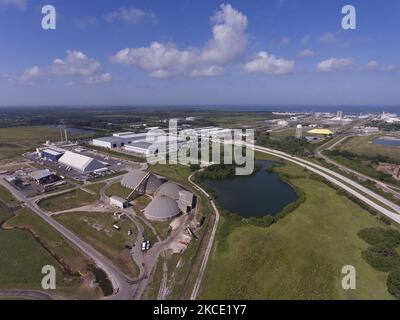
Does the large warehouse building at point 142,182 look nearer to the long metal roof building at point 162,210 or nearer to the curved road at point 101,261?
the long metal roof building at point 162,210

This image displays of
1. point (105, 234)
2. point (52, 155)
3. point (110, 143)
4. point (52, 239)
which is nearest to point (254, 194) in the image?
point (105, 234)

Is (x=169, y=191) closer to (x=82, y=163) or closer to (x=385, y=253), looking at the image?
(x=82, y=163)

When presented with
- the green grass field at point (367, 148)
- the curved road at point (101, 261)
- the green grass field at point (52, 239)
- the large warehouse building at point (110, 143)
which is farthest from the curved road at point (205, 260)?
the green grass field at point (367, 148)

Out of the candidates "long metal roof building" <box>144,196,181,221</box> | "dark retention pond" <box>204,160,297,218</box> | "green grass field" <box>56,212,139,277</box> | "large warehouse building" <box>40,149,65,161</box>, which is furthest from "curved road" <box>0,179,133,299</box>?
"large warehouse building" <box>40,149,65,161</box>

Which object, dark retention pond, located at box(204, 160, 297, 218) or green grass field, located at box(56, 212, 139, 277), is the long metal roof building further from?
dark retention pond, located at box(204, 160, 297, 218)

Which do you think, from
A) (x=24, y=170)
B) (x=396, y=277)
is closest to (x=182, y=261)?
(x=396, y=277)
